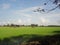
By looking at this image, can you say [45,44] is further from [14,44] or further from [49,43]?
[14,44]

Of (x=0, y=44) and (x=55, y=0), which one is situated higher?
(x=55, y=0)

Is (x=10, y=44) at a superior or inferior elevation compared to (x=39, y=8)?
inferior

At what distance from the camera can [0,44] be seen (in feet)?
52.6

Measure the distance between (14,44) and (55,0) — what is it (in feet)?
14.6

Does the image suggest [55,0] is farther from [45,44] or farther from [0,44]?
[0,44]

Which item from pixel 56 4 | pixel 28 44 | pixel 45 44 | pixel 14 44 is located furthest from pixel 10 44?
pixel 56 4

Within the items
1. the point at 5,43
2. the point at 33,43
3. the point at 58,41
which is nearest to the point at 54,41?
the point at 58,41

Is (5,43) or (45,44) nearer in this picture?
(45,44)

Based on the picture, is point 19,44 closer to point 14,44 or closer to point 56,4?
point 14,44

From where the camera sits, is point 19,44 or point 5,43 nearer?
point 19,44

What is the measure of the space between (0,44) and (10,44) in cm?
77

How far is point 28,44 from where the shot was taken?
50.5 feet

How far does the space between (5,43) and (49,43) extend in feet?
11.6

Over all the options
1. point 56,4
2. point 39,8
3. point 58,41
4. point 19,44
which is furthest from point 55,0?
point 19,44
